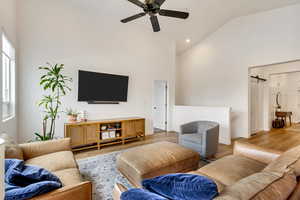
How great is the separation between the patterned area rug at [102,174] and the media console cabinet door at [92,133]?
0.62m

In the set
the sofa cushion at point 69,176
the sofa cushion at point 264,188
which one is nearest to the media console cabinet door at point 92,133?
the sofa cushion at point 69,176

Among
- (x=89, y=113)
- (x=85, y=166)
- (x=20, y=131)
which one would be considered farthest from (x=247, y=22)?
(x=20, y=131)

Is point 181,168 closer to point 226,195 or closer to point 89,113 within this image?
point 226,195

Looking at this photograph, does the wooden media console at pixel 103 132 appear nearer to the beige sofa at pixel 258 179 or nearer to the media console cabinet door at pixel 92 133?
the media console cabinet door at pixel 92 133

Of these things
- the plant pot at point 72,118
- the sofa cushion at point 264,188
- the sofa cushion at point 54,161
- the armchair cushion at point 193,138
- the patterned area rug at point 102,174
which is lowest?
the patterned area rug at point 102,174

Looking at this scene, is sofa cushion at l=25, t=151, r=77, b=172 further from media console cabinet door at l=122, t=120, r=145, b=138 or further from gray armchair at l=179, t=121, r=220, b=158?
gray armchair at l=179, t=121, r=220, b=158

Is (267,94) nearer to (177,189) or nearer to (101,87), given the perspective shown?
(101,87)

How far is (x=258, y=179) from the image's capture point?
962mm

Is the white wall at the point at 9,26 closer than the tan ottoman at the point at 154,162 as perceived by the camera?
No

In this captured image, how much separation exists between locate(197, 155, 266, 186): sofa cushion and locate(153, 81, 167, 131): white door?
3964 millimetres

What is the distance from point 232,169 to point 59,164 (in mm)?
2079

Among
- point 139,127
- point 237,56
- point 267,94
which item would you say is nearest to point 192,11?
point 237,56

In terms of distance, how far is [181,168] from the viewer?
2.27m

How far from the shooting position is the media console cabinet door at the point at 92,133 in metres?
3.72
